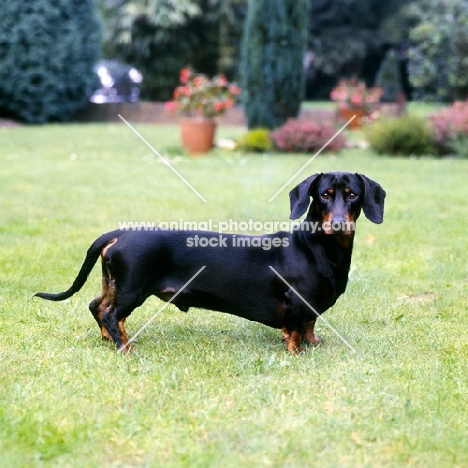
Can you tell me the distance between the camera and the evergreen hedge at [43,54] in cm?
2041

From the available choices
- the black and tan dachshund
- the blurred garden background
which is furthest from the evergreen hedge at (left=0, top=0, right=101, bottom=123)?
the black and tan dachshund

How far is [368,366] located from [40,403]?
5.16 feet

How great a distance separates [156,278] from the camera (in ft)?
11.7

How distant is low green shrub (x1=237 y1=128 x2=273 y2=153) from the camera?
1302 cm

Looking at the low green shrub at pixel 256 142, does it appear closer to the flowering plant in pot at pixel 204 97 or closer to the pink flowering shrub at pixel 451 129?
the flowering plant in pot at pixel 204 97

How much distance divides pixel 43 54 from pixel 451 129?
13430mm

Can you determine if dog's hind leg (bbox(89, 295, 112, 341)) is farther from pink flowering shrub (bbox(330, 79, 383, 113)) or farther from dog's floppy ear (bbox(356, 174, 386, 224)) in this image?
pink flowering shrub (bbox(330, 79, 383, 113))

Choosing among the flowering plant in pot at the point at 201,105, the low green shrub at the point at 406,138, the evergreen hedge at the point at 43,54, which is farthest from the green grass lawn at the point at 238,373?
the evergreen hedge at the point at 43,54

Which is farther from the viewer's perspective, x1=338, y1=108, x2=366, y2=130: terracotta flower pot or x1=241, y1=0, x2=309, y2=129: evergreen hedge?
x1=338, y1=108, x2=366, y2=130: terracotta flower pot

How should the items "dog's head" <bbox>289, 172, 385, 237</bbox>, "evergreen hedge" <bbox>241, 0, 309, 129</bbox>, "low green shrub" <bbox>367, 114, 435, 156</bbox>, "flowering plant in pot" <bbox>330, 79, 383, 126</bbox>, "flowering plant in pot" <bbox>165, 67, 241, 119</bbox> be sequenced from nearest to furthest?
1. "dog's head" <bbox>289, 172, 385, 237</bbox>
2. "low green shrub" <bbox>367, 114, 435, 156</bbox>
3. "flowering plant in pot" <bbox>165, 67, 241, 119</bbox>
4. "evergreen hedge" <bbox>241, 0, 309, 129</bbox>
5. "flowering plant in pot" <bbox>330, 79, 383, 126</bbox>

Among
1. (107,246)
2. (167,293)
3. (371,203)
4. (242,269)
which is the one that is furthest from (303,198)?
(107,246)

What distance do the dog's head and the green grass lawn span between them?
722mm

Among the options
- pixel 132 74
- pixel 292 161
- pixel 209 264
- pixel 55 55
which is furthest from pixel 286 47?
pixel 132 74

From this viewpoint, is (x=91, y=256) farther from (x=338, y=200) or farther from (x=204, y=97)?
(x=204, y=97)
